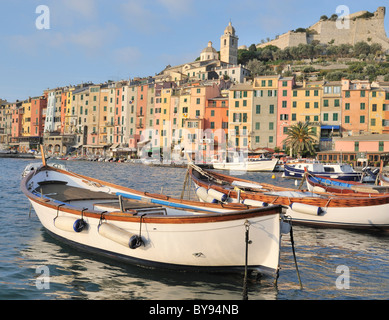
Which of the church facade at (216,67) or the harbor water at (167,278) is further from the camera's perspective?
the church facade at (216,67)

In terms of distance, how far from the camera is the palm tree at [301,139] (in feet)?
193

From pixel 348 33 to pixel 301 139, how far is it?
301 feet

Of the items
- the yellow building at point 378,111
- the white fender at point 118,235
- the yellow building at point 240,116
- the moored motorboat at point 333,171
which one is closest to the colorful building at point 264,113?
the yellow building at point 240,116

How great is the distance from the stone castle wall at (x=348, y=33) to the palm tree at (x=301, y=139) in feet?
270

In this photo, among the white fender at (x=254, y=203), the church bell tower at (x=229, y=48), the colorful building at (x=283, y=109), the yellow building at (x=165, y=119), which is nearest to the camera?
the white fender at (x=254, y=203)

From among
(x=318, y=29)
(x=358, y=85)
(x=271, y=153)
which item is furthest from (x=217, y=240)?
(x=318, y=29)

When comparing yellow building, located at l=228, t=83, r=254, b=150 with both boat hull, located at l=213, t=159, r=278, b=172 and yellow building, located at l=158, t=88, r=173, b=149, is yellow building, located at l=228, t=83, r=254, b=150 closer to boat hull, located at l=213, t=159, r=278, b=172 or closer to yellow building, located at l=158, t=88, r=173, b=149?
yellow building, located at l=158, t=88, r=173, b=149

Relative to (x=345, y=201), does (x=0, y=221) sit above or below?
below

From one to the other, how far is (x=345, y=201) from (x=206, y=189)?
19.1 ft

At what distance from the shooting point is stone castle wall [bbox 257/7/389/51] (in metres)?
131

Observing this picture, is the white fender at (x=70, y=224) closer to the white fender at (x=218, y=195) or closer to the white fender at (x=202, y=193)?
the white fender at (x=218, y=195)

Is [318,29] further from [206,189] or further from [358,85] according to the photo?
[206,189]

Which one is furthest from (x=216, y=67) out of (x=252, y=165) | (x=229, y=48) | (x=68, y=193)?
(x=68, y=193)
